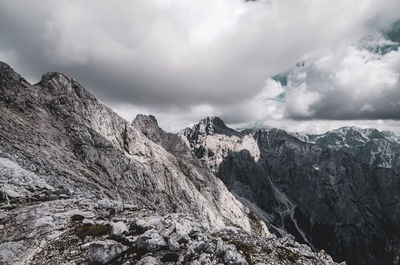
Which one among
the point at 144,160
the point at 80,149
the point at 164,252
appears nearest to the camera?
the point at 164,252

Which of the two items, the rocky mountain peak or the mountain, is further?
the rocky mountain peak

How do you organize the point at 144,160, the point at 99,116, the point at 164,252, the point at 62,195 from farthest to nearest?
the point at 144,160 → the point at 99,116 → the point at 62,195 → the point at 164,252

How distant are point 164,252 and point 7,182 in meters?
29.2

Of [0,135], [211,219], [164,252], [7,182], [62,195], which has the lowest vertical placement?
[211,219]

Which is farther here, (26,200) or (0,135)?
(0,135)

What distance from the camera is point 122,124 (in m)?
155

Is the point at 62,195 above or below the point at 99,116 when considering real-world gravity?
below

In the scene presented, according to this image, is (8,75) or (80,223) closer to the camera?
(80,223)

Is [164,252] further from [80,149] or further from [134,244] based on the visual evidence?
[80,149]

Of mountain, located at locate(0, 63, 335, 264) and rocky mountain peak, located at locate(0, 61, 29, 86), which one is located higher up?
rocky mountain peak, located at locate(0, 61, 29, 86)

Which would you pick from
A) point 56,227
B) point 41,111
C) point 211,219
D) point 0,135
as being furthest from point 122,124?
point 56,227

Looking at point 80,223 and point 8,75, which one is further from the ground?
point 8,75

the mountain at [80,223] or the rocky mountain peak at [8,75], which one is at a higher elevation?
the rocky mountain peak at [8,75]

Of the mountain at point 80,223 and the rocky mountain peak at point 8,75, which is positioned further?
the rocky mountain peak at point 8,75
